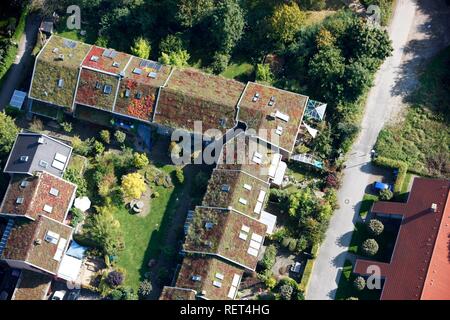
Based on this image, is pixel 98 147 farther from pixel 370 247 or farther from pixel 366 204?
pixel 370 247

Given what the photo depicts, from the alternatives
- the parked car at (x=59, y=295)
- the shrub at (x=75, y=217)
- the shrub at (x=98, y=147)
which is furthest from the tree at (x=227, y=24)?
the parked car at (x=59, y=295)

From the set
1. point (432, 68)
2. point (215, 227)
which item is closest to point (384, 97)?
point (432, 68)

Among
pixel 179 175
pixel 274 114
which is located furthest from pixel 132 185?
pixel 274 114

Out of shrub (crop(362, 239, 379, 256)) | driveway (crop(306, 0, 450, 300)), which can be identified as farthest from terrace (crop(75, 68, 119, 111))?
shrub (crop(362, 239, 379, 256))

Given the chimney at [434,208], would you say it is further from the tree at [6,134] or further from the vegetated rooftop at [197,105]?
the tree at [6,134]
